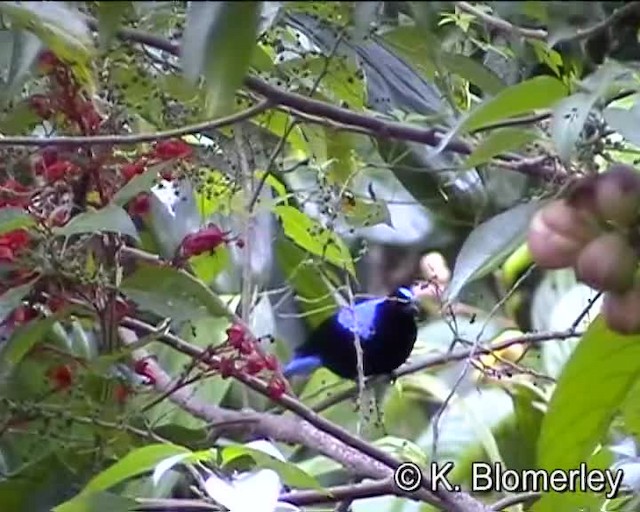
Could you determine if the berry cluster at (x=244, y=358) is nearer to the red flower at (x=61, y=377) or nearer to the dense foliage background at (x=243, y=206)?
the dense foliage background at (x=243, y=206)

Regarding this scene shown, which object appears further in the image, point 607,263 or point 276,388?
point 276,388

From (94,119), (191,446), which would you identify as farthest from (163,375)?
(94,119)

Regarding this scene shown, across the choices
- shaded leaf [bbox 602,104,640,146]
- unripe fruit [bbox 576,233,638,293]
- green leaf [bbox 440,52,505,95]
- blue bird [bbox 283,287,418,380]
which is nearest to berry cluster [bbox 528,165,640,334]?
unripe fruit [bbox 576,233,638,293]

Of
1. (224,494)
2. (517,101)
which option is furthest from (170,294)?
(517,101)

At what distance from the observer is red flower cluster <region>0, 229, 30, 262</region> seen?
38.5 inches

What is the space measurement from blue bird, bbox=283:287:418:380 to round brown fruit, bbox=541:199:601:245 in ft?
2.52

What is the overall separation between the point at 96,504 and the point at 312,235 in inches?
14.3

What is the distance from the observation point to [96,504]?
946mm

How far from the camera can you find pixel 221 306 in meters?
1.02

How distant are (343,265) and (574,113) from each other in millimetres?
609

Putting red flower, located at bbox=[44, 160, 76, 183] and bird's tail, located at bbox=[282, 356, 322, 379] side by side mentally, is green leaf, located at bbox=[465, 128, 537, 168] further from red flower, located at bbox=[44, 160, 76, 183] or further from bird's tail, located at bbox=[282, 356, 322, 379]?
bird's tail, located at bbox=[282, 356, 322, 379]

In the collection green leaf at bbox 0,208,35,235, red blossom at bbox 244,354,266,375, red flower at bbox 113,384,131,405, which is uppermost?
green leaf at bbox 0,208,35,235

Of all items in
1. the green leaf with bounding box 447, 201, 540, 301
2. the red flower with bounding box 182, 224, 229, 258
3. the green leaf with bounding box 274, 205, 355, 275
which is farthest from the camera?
the green leaf with bounding box 274, 205, 355, 275

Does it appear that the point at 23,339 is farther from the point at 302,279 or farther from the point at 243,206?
the point at 302,279
